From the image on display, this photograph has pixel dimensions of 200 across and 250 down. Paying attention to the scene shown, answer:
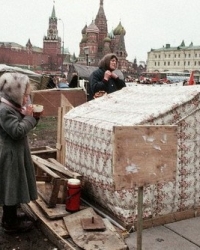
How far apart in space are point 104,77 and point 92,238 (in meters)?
2.90

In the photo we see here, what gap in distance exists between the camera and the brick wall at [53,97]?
458 inches

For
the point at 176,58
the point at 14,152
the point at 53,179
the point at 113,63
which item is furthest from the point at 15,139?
the point at 176,58

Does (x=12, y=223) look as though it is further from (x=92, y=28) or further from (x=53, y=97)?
(x=92, y=28)

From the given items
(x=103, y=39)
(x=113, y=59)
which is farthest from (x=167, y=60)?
(x=113, y=59)

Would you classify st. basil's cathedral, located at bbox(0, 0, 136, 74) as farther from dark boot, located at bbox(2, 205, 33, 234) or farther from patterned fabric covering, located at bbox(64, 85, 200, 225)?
dark boot, located at bbox(2, 205, 33, 234)

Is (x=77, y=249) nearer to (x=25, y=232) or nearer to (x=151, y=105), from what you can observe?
(x=25, y=232)

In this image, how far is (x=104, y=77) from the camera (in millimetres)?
5465

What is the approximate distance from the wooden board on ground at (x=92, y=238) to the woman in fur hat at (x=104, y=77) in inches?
96.3

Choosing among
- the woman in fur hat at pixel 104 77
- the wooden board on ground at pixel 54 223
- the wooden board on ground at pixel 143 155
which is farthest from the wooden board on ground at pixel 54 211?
the woman in fur hat at pixel 104 77

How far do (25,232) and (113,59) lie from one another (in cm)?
302

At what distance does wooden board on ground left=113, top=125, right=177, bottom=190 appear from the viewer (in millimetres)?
2463

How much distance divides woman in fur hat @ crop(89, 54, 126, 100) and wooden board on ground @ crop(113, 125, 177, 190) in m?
2.91

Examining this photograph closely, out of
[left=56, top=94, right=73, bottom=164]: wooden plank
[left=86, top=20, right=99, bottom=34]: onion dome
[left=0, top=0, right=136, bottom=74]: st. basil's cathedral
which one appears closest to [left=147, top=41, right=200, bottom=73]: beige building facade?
[left=0, top=0, right=136, bottom=74]: st. basil's cathedral

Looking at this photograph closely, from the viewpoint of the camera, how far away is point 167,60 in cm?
13138
